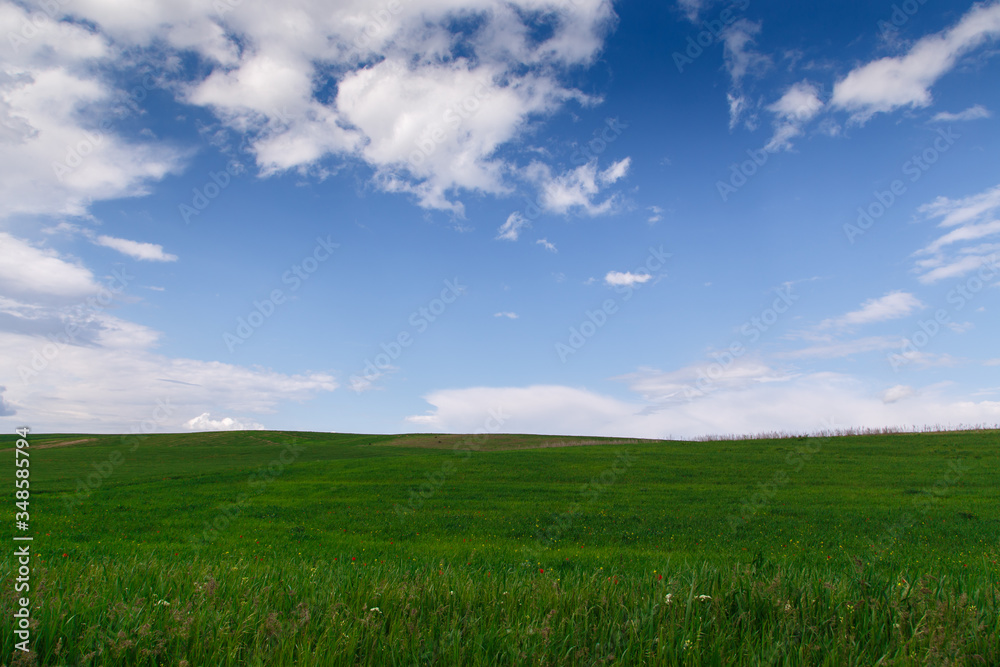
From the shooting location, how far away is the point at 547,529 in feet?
67.2

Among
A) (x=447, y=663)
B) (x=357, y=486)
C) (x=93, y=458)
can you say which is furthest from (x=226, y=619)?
(x=93, y=458)

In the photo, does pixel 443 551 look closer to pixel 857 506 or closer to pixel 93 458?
pixel 857 506

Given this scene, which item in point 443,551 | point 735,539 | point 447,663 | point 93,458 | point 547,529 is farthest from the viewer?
point 93,458

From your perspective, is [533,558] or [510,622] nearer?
[510,622]

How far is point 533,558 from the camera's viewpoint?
48.0ft

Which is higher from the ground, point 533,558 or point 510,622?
point 510,622

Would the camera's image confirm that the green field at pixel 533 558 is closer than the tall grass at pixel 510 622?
No

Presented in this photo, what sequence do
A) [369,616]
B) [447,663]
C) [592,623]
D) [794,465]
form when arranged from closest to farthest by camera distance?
[447,663] < [369,616] < [592,623] < [794,465]

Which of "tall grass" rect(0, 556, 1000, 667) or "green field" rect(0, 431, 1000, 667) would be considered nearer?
"tall grass" rect(0, 556, 1000, 667)

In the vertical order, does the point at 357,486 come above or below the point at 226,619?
below

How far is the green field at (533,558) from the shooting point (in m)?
3.72

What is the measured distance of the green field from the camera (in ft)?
12.2

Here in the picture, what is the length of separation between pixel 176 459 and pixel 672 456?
52.0m

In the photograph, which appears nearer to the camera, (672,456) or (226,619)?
(226,619)
